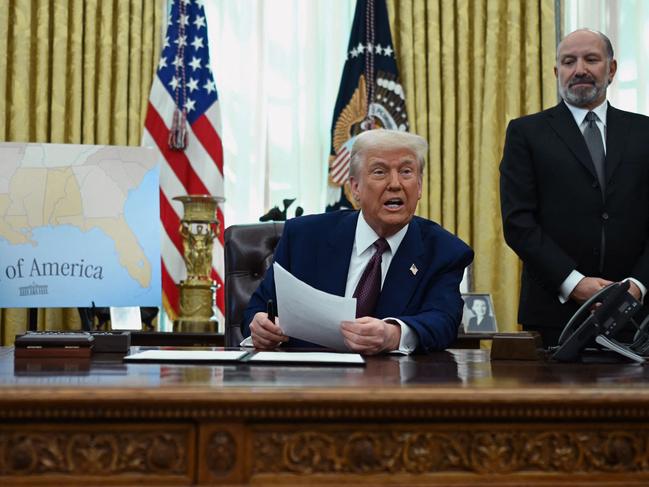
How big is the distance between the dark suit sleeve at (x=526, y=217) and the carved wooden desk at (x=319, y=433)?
185 centimetres

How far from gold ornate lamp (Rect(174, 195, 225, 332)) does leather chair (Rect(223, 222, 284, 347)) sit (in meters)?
1.21

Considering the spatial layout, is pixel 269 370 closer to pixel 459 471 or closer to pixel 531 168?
pixel 459 471

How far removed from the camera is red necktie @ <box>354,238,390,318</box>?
8.46 ft

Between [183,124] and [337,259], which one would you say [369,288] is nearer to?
[337,259]

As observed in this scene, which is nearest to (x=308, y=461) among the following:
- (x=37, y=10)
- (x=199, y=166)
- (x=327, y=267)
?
(x=327, y=267)

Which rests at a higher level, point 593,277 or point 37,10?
point 37,10

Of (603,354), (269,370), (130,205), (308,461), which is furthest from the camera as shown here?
(130,205)

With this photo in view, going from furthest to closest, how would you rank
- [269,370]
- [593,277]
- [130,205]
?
[130,205] → [593,277] → [269,370]

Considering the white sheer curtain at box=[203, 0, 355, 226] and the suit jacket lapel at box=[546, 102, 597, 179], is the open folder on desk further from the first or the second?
the white sheer curtain at box=[203, 0, 355, 226]

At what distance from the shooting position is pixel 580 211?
3322 mm

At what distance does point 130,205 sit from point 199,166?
1.00 metres

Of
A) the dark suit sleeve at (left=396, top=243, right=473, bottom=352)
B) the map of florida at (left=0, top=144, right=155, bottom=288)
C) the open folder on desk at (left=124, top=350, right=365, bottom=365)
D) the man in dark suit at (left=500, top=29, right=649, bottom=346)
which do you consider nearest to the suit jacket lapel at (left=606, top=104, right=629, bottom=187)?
the man in dark suit at (left=500, top=29, right=649, bottom=346)

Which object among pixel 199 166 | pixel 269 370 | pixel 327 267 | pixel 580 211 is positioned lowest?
pixel 269 370

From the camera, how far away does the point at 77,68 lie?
5172 millimetres
